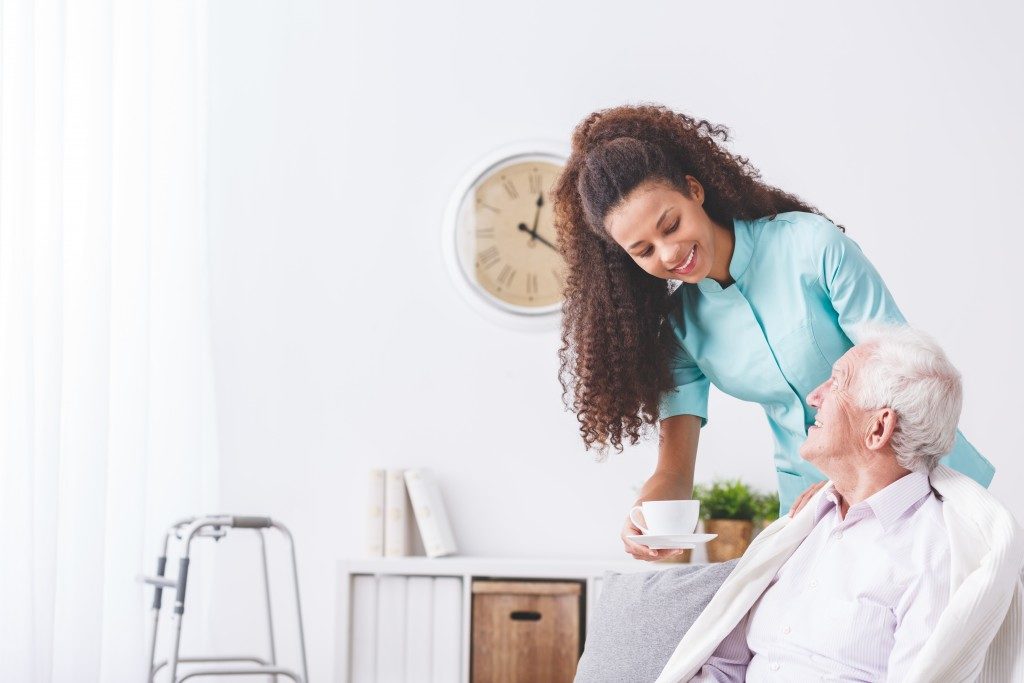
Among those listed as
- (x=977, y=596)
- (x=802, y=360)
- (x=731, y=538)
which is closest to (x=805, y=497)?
(x=802, y=360)

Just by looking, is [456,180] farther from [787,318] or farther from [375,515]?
[787,318]

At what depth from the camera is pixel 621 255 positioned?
6.27 ft

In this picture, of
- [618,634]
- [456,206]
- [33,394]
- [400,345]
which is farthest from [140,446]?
[618,634]

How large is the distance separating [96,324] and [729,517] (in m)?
1.67

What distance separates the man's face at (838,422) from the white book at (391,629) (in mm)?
1608

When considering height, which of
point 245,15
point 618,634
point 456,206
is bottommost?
point 618,634

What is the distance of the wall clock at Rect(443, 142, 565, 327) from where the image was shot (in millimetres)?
3246

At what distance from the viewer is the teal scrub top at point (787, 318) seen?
5.60 feet

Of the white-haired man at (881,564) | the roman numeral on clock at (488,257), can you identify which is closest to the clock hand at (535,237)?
the roman numeral on clock at (488,257)

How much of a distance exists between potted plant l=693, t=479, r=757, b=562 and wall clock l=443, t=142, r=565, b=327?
2.40 feet

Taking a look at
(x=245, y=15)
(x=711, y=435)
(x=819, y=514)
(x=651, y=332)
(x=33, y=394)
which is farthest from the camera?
(x=245, y=15)

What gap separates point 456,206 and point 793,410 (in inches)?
64.2

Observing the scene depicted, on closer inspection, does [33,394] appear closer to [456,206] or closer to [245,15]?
[456,206]

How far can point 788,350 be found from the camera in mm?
1798
